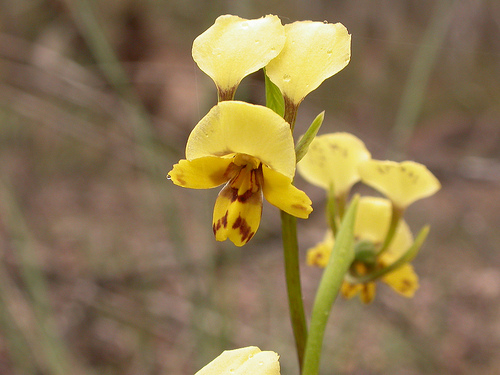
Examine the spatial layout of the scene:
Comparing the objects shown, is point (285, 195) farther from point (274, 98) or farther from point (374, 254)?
point (374, 254)

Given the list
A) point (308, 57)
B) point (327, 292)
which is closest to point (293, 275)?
point (327, 292)

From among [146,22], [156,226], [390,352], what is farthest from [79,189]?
[390,352]

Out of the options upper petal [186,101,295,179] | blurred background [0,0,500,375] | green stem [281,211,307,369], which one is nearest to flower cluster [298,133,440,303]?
green stem [281,211,307,369]

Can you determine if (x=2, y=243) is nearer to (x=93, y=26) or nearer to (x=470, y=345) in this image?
(x=93, y=26)

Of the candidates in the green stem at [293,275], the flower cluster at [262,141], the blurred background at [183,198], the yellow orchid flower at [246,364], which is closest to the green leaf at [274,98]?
the flower cluster at [262,141]

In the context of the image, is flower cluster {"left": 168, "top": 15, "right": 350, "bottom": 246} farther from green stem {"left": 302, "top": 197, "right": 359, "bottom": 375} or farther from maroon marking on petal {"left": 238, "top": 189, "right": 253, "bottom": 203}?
green stem {"left": 302, "top": 197, "right": 359, "bottom": 375}

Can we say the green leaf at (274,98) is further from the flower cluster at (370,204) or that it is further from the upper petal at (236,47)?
the flower cluster at (370,204)

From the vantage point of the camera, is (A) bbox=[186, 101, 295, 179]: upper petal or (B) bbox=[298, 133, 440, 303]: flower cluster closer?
(A) bbox=[186, 101, 295, 179]: upper petal

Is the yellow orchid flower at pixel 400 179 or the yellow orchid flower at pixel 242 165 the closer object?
the yellow orchid flower at pixel 242 165
